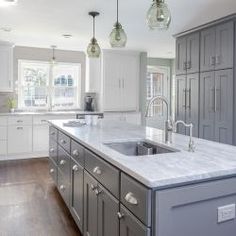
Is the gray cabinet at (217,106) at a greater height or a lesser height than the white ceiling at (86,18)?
lesser

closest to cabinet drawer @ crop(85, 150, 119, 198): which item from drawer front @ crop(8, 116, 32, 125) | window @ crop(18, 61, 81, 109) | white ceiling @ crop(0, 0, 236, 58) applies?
white ceiling @ crop(0, 0, 236, 58)

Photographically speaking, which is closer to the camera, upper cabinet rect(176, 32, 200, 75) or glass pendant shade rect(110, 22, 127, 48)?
glass pendant shade rect(110, 22, 127, 48)

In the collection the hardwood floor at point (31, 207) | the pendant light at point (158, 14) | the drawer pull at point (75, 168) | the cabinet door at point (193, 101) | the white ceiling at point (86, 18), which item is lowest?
the hardwood floor at point (31, 207)

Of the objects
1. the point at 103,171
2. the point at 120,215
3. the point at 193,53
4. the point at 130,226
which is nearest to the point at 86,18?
the point at 193,53

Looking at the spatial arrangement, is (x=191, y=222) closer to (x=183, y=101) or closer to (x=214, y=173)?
(x=214, y=173)

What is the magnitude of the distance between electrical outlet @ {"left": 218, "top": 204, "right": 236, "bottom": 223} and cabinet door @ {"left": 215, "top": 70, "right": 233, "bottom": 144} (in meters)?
2.61

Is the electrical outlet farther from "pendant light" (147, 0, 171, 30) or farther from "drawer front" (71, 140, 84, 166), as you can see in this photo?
"pendant light" (147, 0, 171, 30)

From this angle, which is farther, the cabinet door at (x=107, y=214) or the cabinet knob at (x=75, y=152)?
the cabinet knob at (x=75, y=152)

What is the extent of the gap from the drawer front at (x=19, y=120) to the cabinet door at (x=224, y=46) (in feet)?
11.9

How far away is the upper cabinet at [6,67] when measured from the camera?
5.48 metres

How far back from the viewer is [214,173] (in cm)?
138

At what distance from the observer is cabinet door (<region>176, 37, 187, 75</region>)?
15.9ft

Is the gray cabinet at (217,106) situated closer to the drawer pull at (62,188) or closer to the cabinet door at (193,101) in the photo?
the cabinet door at (193,101)

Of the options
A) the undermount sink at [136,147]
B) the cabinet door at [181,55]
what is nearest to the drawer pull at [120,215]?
the undermount sink at [136,147]
